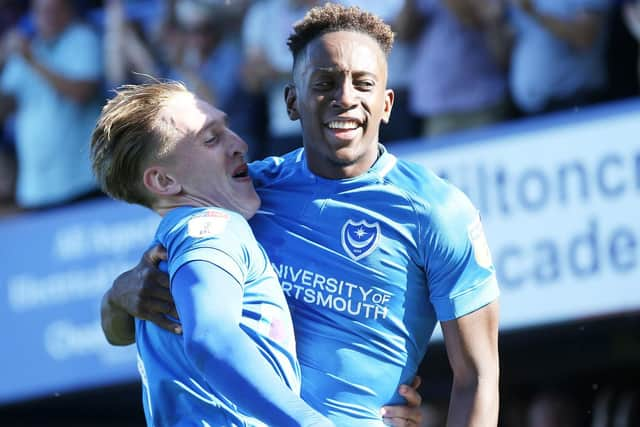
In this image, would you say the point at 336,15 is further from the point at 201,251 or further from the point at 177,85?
the point at 201,251

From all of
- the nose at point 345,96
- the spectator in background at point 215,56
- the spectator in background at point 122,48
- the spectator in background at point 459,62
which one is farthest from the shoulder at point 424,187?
the spectator in background at point 122,48

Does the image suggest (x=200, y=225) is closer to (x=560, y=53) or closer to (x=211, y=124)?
(x=211, y=124)

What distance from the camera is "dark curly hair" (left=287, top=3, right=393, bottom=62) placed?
11.6 feet

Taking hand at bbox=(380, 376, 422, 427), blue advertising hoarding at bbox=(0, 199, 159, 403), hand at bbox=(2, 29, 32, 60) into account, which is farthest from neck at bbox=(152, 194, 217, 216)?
hand at bbox=(2, 29, 32, 60)

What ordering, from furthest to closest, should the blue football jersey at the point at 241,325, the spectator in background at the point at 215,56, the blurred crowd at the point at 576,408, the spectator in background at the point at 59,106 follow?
the spectator in background at the point at 59,106 < the spectator in background at the point at 215,56 < the blurred crowd at the point at 576,408 < the blue football jersey at the point at 241,325

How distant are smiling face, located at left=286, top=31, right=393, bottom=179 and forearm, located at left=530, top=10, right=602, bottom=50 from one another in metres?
3.28

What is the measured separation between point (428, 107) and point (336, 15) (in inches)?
152

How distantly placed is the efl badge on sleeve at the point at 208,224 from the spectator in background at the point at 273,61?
14.4 feet

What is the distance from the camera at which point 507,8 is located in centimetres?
704

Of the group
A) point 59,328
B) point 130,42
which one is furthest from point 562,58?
point 59,328

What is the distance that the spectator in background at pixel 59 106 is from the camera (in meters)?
8.90

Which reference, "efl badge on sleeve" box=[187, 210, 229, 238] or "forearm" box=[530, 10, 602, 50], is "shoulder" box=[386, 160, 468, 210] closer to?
"efl badge on sleeve" box=[187, 210, 229, 238]

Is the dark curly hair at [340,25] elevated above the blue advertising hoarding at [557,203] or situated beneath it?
elevated above

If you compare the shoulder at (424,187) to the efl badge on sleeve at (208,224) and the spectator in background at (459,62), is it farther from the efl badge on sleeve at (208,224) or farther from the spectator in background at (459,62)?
the spectator in background at (459,62)
